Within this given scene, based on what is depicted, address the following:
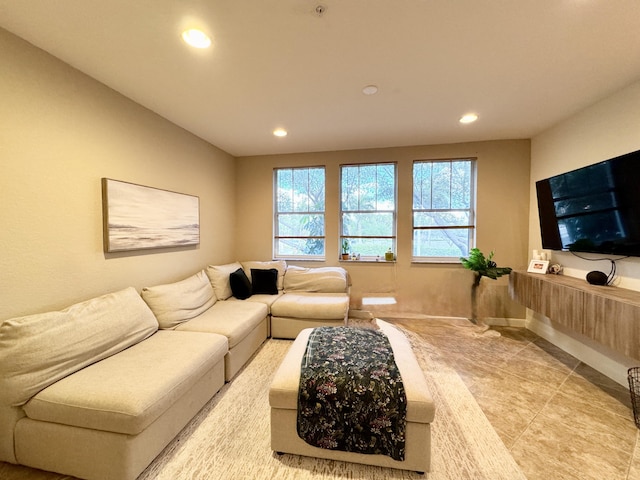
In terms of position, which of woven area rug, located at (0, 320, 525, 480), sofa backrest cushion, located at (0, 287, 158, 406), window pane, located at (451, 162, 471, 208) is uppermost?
window pane, located at (451, 162, 471, 208)

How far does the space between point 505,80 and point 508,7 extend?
834 millimetres

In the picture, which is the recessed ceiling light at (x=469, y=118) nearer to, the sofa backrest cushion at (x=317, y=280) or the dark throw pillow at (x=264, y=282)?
the sofa backrest cushion at (x=317, y=280)

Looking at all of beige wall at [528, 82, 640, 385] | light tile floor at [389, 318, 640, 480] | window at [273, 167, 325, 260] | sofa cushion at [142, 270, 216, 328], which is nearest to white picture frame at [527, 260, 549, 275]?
beige wall at [528, 82, 640, 385]

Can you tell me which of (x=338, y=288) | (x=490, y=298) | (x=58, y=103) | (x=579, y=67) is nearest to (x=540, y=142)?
(x=579, y=67)

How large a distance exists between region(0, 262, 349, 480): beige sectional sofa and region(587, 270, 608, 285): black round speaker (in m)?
3.40

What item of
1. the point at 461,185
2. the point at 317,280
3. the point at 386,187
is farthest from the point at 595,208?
the point at 317,280

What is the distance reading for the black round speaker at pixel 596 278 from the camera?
2.26m

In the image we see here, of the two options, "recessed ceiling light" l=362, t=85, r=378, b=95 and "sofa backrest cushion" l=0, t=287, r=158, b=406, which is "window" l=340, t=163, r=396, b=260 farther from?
"sofa backrest cushion" l=0, t=287, r=158, b=406

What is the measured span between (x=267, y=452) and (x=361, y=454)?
0.58 meters

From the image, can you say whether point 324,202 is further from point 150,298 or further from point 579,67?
point 579,67

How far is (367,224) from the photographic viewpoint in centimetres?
396

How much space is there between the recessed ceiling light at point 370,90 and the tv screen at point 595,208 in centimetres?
208

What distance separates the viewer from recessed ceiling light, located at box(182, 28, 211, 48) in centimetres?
155

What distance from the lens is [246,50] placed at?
5.60ft
